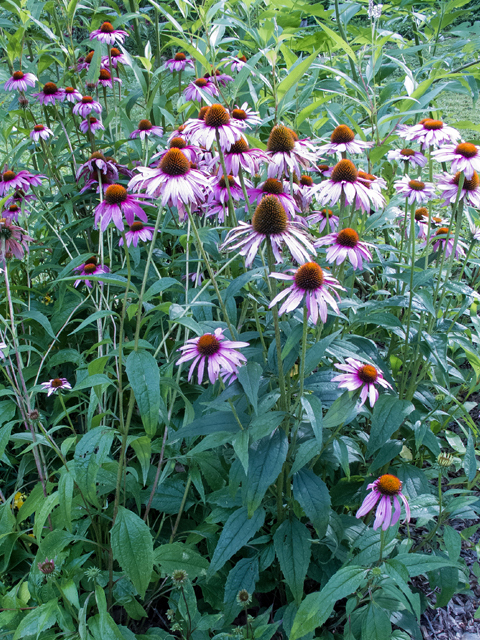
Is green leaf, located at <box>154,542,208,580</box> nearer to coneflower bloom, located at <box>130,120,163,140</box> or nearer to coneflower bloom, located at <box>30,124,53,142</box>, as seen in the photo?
coneflower bloom, located at <box>130,120,163,140</box>

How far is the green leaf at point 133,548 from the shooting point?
119 centimetres

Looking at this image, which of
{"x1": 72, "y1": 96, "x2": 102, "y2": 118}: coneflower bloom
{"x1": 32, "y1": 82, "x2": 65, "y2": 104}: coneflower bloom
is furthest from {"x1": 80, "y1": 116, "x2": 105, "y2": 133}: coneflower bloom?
{"x1": 32, "y1": 82, "x2": 65, "y2": 104}: coneflower bloom

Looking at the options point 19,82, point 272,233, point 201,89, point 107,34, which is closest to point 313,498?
point 272,233

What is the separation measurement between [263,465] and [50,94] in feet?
7.41

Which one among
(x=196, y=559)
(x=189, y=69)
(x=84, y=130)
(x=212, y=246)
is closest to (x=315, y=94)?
(x=189, y=69)

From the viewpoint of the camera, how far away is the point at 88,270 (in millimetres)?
1961

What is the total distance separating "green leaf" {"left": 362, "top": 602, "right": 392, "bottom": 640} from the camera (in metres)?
1.17

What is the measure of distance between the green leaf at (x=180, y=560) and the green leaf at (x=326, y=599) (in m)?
0.32

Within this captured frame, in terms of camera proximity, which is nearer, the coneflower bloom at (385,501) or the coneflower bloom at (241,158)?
the coneflower bloom at (385,501)

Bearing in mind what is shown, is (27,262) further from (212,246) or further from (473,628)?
(473,628)

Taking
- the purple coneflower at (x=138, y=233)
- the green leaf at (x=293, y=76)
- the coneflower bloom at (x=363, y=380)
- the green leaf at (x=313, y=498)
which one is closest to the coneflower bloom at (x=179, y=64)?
the purple coneflower at (x=138, y=233)

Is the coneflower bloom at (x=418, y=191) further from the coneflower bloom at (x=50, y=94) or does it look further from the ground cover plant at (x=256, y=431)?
the coneflower bloom at (x=50, y=94)

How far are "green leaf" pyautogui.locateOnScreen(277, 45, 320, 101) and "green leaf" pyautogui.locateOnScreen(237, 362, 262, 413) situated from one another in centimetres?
84

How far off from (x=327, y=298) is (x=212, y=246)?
0.72m
